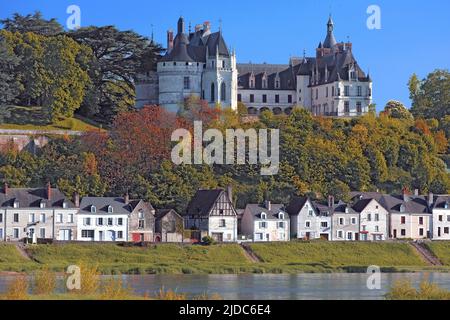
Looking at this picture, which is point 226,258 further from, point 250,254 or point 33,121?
point 33,121

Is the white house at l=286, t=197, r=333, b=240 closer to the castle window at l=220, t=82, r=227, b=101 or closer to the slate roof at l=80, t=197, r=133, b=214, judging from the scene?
the slate roof at l=80, t=197, r=133, b=214

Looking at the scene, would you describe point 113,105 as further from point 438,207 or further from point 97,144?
point 438,207

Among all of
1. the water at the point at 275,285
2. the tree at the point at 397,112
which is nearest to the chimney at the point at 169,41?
the tree at the point at 397,112

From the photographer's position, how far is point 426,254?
91.6m

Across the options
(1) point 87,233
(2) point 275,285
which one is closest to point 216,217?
(1) point 87,233

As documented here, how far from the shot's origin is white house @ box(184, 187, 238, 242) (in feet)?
303

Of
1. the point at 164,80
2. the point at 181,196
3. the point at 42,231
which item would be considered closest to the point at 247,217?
the point at 181,196

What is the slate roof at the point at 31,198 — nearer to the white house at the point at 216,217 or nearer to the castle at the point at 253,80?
the white house at the point at 216,217

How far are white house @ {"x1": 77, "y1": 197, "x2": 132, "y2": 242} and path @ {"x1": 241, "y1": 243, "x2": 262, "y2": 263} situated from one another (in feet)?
27.5

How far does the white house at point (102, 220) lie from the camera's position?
89750 millimetres

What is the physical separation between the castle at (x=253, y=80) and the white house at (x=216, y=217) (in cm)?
2141

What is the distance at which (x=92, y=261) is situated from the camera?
3150 inches

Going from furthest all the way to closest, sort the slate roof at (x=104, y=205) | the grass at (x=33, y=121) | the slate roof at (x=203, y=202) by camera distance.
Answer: the grass at (x=33, y=121) → the slate roof at (x=203, y=202) → the slate roof at (x=104, y=205)

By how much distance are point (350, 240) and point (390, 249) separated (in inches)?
134
